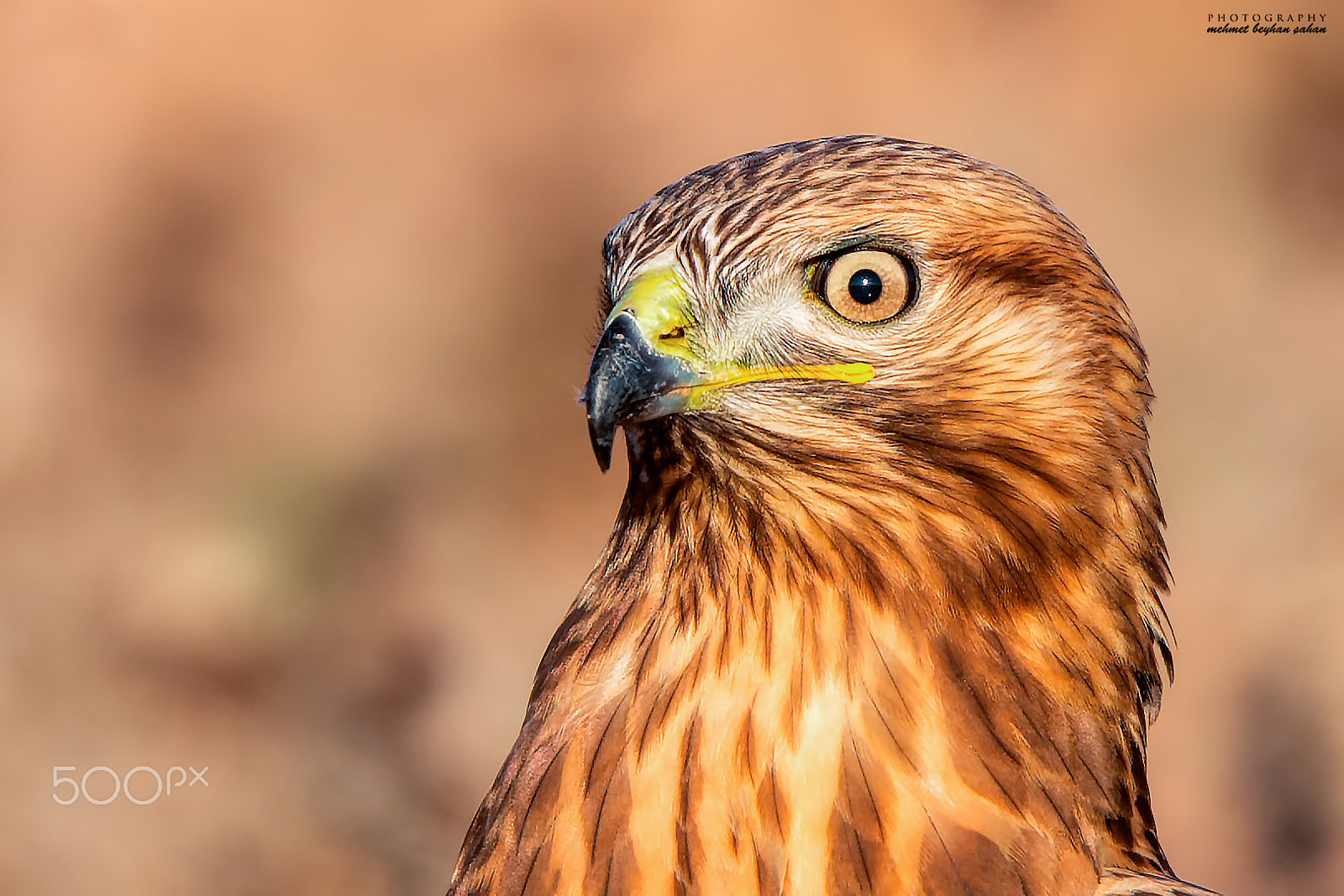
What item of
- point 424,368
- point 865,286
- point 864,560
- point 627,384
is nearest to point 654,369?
point 627,384

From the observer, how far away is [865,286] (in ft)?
7.42

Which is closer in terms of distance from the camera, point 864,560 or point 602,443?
point 602,443

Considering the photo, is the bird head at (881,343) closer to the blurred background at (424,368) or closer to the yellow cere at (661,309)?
the yellow cere at (661,309)

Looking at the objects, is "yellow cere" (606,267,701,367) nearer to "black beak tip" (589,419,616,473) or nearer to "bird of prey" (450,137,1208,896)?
"bird of prey" (450,137,1208,896)

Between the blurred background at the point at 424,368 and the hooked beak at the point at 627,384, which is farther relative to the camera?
the blurred background at the point at 424,368

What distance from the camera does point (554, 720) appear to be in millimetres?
2371

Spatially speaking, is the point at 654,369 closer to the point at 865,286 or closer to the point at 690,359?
the point at 690,359

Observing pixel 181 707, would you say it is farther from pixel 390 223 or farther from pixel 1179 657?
pixel 1179 657

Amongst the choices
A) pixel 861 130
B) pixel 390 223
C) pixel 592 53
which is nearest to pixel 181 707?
pixel 390 223

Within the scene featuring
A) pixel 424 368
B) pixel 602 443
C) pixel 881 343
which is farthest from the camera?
pixel 424 368

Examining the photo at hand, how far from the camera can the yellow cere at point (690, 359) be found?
225 centimetres

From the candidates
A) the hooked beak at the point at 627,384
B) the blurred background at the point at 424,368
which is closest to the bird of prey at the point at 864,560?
the hooked beak at the point at 627,384

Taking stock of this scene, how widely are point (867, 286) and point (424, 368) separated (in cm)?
539

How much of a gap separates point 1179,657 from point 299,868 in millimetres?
4766
